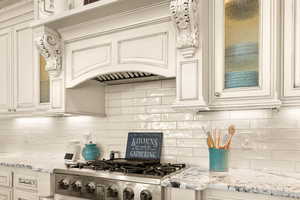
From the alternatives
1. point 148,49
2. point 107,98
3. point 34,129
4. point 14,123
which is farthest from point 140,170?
point 14,123

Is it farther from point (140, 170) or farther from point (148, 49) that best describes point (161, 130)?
point (148, 49)

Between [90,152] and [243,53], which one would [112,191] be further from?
[243,53]

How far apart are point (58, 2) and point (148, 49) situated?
1.02 metres

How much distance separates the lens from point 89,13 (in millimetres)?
2268

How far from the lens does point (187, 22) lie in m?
1.87

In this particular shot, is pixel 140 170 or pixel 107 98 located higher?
pixel 107 98

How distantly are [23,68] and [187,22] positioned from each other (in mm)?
2035

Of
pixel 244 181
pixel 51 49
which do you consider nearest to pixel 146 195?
pixel 244 181

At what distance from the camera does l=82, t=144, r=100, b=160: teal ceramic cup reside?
2691mm

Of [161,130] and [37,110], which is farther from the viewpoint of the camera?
[37,110]

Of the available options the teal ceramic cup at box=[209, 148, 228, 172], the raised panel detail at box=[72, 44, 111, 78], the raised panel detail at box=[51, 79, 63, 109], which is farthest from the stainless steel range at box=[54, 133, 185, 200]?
the raised panel detail at box=[72, 44, 111, 78]

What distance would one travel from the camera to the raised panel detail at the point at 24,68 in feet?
9.90

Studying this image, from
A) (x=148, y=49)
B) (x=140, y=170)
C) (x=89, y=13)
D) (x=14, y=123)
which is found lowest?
(x=140, y=170)

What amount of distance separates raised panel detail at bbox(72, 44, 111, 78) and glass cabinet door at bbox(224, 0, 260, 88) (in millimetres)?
952
